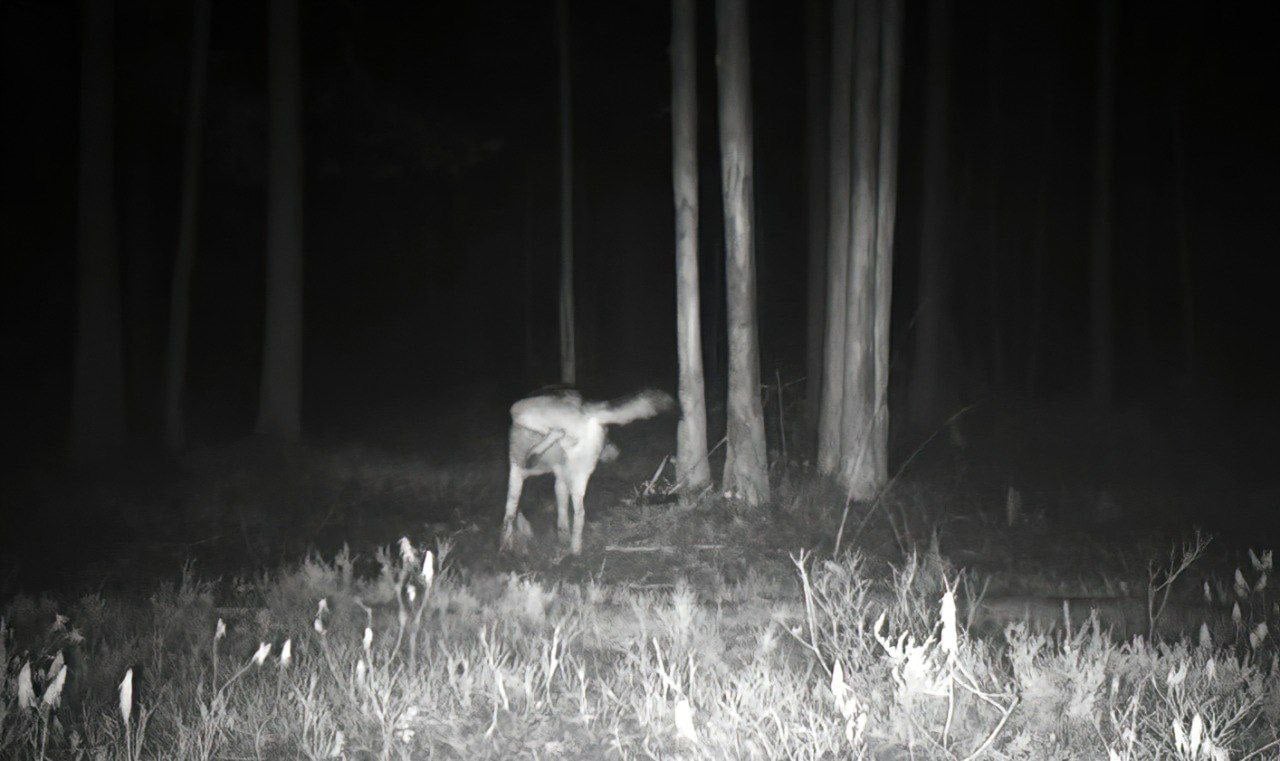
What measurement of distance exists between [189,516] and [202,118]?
692 cm

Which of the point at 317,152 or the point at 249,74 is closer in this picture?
the point at 249,74

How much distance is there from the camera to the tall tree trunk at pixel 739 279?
32.9ft

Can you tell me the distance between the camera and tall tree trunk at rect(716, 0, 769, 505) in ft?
32.9

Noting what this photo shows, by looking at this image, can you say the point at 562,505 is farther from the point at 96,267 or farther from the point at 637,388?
the point at 637,388

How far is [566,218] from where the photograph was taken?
18812mm

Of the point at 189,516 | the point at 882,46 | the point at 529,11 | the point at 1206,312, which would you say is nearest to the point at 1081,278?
the point at 1206,312

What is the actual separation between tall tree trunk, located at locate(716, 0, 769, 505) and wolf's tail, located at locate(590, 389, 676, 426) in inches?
82.3

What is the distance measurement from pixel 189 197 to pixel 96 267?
1.80 m

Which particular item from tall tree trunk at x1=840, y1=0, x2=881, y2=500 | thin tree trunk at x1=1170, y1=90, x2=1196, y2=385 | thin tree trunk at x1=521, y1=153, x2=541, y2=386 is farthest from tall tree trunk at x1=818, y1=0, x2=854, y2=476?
thin tree trunk at x1=521, y1=153, x2=541, y2=386

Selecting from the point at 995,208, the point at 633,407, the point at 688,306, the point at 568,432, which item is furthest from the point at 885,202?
the point at 995,208

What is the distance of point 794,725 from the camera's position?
4129 mm

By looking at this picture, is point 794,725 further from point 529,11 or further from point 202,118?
point 529,11

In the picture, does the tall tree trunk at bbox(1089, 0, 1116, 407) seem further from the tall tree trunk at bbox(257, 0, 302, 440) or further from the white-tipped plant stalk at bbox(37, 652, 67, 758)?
the white-tipped plant stalk at bbox(37, 652, 67, 758)

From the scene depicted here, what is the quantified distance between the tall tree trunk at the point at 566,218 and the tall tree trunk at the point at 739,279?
279 inches
